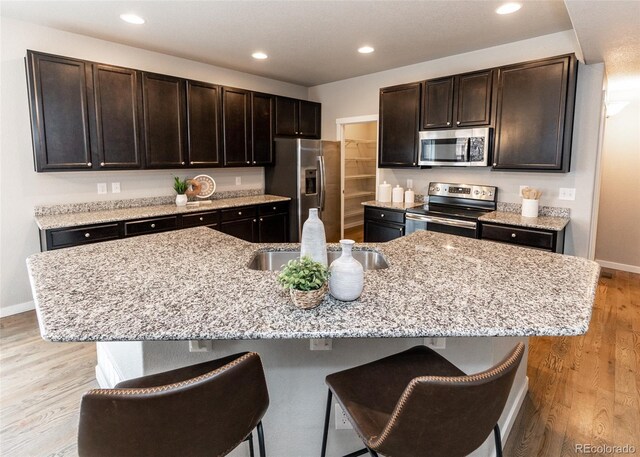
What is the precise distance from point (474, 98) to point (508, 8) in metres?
0.93

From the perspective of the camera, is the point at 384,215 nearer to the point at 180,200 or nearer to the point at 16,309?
the point at 180,200

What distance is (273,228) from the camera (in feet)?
16.5

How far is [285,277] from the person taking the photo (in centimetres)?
129

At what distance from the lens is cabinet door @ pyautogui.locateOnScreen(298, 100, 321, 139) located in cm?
559

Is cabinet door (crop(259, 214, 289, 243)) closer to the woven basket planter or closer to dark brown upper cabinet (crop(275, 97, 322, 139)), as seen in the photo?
dark brown upper cabinet (crop(275, 97, 322, 139))

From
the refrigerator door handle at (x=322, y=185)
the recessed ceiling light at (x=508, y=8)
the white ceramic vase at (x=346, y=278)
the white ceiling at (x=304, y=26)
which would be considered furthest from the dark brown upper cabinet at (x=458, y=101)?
the white ceramic vase at (x=346, y=278)

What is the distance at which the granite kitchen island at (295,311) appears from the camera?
3.91ft

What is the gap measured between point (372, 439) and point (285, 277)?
557 millimetres

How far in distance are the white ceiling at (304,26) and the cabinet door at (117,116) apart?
0.41 meters

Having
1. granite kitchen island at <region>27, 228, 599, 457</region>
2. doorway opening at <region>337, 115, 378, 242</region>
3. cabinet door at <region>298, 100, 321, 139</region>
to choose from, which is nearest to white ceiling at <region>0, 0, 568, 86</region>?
cabinet door at <region>298, 100, 321, 139</region>

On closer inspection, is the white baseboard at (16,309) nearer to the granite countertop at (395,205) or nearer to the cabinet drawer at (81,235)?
the cabinet drawer at (81,235)

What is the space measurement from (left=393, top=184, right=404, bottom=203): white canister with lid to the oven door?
55 centimetres

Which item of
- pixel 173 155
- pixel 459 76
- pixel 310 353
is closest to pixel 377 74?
pixel 459 76

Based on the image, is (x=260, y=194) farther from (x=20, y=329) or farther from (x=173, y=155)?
(x=20, y=329)
